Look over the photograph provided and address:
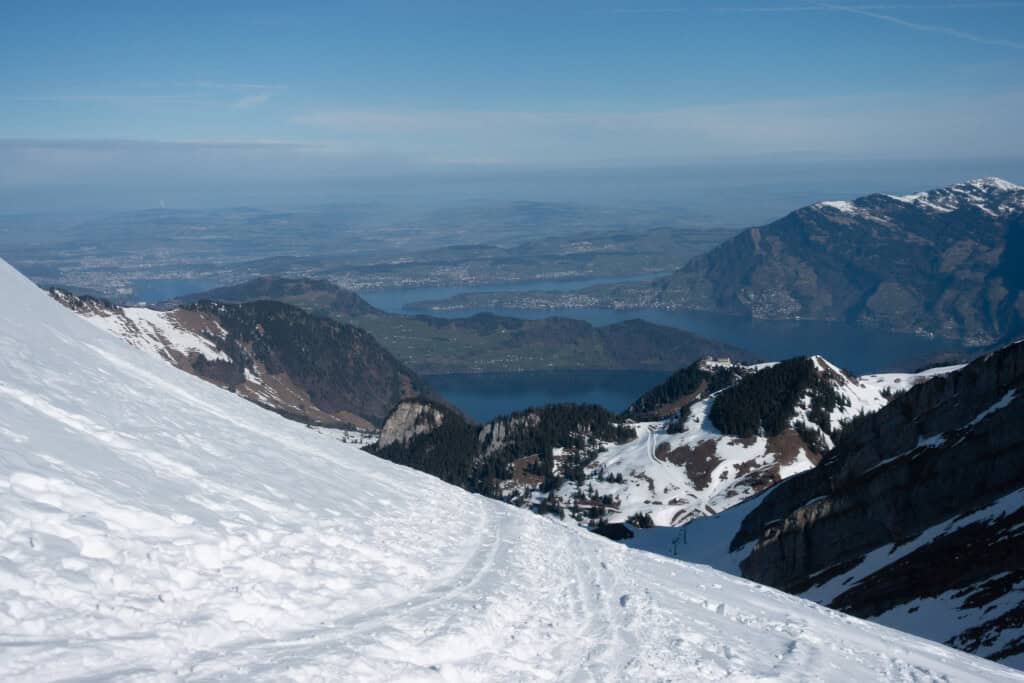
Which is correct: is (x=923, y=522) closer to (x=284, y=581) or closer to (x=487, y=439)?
(x=284, y=581)

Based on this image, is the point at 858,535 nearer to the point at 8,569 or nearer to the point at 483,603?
the point at 483,603

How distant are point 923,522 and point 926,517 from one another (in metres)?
0.41

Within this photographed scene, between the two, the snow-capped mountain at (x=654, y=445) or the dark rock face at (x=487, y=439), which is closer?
the snow-capped mountain at (x=654, y=445)

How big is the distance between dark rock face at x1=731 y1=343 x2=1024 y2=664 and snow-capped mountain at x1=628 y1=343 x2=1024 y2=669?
3.3 inches

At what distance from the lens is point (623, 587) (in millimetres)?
20906

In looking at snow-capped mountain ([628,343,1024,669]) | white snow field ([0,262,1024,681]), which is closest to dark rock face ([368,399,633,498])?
snow-capped mountain ([628,343,1024,669])

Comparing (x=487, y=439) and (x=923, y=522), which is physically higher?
(x=923, y=522)

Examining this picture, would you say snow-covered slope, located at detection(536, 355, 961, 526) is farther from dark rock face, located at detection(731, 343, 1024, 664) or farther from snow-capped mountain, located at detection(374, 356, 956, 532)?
dark rock face, located at detection(731, 343, 1024, 664)

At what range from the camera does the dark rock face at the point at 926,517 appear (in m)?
32.1

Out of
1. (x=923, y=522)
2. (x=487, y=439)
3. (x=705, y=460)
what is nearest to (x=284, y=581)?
(x=923, y=522)

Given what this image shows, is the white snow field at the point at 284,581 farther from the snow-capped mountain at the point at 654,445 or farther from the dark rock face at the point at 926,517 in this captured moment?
the snow-capped mountain at the point at 654,445

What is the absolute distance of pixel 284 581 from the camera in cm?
1417

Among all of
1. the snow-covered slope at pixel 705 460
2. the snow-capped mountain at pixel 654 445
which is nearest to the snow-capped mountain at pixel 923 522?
the snow-covered slope at pixel 705 460

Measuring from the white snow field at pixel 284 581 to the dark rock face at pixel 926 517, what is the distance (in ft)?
40.5
